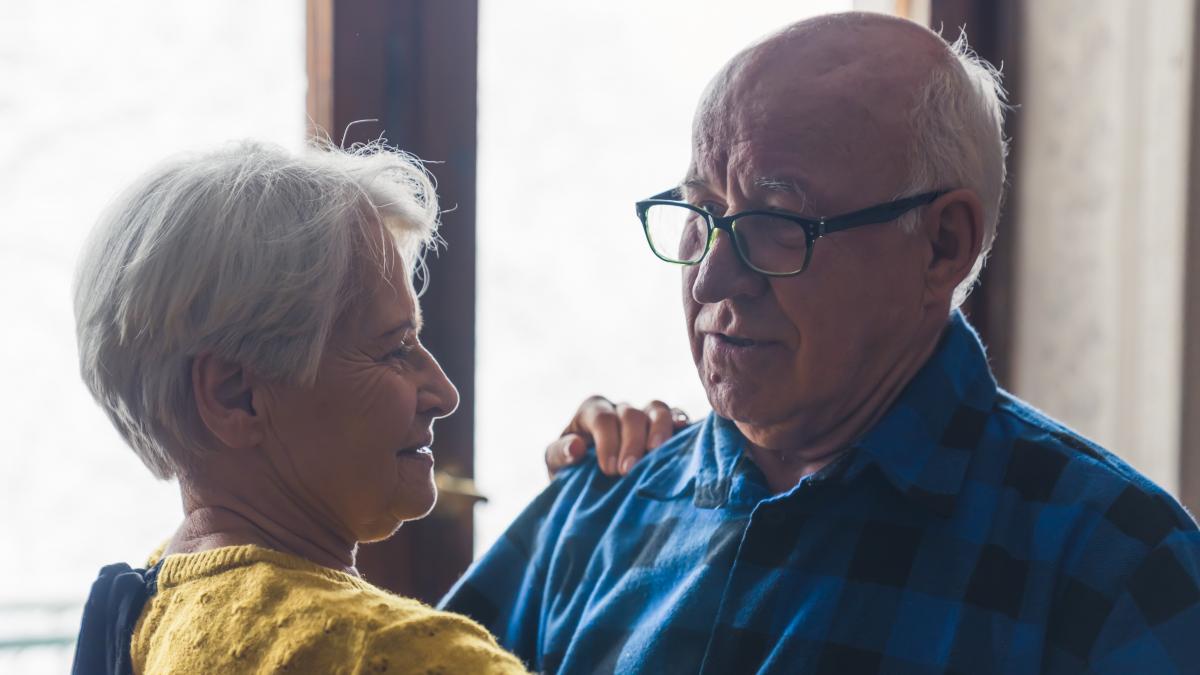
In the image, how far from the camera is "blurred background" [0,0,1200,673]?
1758 mm

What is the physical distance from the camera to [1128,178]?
219 centimetres

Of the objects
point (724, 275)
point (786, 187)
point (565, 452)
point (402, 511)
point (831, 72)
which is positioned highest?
point (831, 72)

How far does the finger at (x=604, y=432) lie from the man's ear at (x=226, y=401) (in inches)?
23.6

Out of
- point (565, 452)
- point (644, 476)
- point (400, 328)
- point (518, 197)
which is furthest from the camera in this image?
point (518, 197)

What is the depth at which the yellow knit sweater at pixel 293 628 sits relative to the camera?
82 centimetres

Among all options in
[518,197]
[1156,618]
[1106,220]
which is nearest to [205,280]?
[1156,618]

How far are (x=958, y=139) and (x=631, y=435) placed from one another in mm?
588

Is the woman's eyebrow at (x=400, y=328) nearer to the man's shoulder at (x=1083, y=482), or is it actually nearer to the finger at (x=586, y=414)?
the finger at (x=586, y=414)

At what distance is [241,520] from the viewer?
39.3 inches

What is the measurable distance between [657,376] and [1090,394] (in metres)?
0.92

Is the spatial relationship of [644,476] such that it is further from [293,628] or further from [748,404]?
[293,628]

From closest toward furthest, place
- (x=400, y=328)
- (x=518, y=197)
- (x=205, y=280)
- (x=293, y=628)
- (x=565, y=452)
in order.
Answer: (x=293, y=628), (x=205, y=280), (x=400, y=328), (x=565, y=452), (x=518, y=197)

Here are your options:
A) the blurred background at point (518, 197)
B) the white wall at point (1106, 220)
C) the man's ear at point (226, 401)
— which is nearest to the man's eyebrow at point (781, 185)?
the man's ear at point (226, 401)

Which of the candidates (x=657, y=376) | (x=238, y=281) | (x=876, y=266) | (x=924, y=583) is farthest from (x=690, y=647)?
(x=657, y=376)
